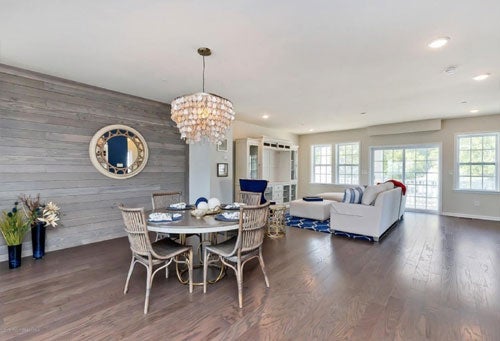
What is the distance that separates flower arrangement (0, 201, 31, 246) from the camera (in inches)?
125

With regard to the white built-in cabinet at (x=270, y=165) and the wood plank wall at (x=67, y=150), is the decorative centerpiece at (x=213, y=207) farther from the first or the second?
the white built-in cabinet at (x=270, y=165)

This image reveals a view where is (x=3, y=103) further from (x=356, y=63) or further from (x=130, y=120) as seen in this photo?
(x=356, y=63)

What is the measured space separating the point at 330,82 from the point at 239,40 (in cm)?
181

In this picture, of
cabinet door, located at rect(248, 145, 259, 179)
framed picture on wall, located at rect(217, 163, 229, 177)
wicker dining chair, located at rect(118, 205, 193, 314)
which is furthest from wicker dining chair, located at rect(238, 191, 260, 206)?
cabinet door, located at rect(248, 145, 259, 179)

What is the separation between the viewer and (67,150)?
152 inches

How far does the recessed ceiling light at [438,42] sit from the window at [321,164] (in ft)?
20.2

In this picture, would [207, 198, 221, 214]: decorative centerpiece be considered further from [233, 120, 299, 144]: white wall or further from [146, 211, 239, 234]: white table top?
[233, 120, 299, 144]: white wall

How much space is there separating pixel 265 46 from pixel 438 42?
178 centimetres

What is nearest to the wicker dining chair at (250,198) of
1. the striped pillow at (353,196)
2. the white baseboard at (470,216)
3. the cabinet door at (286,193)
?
the striped pillow at (353,196)

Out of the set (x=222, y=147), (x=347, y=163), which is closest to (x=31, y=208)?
(x=222, y=147)

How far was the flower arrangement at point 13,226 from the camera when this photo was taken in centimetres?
317

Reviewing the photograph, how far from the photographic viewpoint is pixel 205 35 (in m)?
2.53

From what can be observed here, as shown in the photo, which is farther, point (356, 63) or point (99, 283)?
point (356, 63)

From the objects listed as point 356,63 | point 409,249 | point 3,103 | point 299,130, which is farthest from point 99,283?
point 299,130
